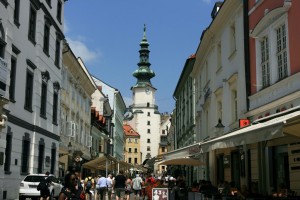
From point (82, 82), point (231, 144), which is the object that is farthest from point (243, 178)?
point (82, 82)

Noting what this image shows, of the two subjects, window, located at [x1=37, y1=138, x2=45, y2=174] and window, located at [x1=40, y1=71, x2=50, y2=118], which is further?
window, located at [x1=40, y1=71, x2=50, y2=118]

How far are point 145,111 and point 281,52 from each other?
136 m

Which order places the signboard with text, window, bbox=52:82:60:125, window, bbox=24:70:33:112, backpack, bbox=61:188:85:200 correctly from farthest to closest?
window, bbox=52:82:60:125, window, bbox=24:70:33:112, the signboard with text, backpack, bbox=61:188:85:200

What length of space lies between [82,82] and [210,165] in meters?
23.8

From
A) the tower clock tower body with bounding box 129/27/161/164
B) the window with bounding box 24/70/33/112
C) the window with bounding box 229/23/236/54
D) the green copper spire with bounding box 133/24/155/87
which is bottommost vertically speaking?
the window with bounding box 24/70/33/112

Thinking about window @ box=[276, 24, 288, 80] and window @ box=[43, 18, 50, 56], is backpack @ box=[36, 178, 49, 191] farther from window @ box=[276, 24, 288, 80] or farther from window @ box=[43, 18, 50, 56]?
window @ box=[43, 18, 50, 56]

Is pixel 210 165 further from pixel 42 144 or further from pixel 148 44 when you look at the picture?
pixel 148 44

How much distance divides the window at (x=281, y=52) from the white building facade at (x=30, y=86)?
10837 mm

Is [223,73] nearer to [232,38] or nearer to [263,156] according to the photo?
[232,38]

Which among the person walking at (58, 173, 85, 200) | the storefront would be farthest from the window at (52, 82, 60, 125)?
the person walking at (58, 173, 85, 200)

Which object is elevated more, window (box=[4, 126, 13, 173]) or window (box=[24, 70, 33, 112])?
window (box=[24, 70, 33, 112])

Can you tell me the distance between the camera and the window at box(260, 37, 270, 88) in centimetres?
1709

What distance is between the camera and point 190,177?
40.9 m

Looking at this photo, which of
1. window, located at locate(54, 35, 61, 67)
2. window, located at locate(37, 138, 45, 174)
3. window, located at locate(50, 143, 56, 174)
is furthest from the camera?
window, located at locate(54, 35, 61, 67)
